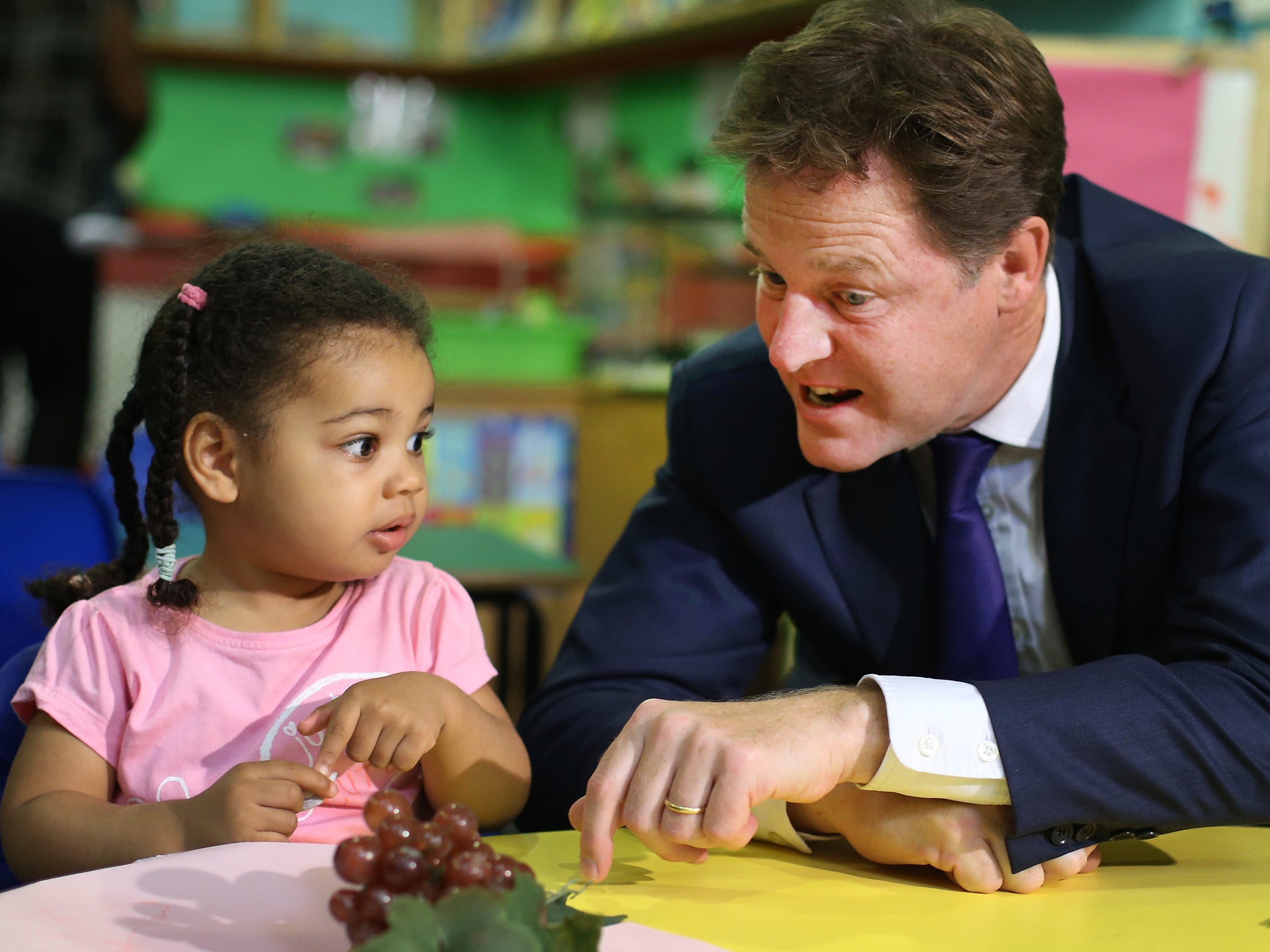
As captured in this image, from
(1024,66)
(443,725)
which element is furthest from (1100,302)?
(443,725)

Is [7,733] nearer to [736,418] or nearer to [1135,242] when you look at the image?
[736,418]

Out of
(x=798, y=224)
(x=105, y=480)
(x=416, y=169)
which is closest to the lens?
(x=798, y=224)

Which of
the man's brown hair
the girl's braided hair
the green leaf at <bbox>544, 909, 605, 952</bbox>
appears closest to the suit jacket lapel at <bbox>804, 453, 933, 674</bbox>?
the man's brown hair

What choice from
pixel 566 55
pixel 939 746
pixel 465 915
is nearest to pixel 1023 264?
pixel 939 746

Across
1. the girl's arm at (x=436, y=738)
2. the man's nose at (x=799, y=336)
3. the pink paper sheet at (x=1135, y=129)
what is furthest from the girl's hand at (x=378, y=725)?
the pink paper sheet at (x=1135, y=129)

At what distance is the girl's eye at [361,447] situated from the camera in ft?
3.53

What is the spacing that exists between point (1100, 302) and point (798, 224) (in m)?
0.36

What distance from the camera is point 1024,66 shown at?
1276 mm

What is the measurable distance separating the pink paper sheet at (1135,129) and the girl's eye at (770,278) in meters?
1.16

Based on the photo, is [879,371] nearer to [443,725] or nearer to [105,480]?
[443,725]

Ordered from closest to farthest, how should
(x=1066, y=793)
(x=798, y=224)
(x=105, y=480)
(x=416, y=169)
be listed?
(x=1066, y=793) < (x=798, y=224) < (x=105, y=480) < (x=416, y=169)

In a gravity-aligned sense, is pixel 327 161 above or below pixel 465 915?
above

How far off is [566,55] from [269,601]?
13.6ft

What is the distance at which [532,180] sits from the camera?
5793 millimetres
